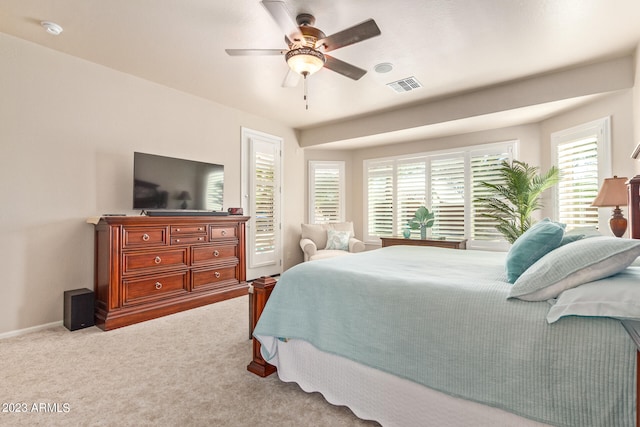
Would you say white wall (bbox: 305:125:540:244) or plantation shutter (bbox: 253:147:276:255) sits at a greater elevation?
white wall (bbox: 305:125:540:244)

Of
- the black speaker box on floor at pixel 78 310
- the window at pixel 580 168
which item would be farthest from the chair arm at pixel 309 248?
the window at pixel 580 168

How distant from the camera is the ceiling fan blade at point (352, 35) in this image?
6.63ft

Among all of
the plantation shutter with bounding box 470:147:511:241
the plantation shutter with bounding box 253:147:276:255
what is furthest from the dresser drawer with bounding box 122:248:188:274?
the plantation shutter with bounding box 470:147:511:241

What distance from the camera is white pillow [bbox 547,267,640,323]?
1.01 meters

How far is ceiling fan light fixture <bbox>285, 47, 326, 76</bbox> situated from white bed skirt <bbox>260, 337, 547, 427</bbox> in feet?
6.53

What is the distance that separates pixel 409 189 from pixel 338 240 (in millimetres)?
1593

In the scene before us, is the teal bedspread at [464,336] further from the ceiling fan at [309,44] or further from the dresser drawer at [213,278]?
the dresser drawer at [213,278]

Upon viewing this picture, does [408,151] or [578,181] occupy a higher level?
[408,151]

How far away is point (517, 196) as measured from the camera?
402cm

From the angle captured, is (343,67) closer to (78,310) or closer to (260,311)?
(260,311)

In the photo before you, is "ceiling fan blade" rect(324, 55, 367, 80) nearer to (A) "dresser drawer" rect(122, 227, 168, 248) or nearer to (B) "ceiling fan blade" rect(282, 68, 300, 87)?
(B) "ceiling fan blade" rect(282, 68, 300, 87)

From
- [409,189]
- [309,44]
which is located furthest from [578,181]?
[309,44]

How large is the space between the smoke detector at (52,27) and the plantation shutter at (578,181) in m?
5.50

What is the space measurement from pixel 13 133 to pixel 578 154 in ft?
19.7
